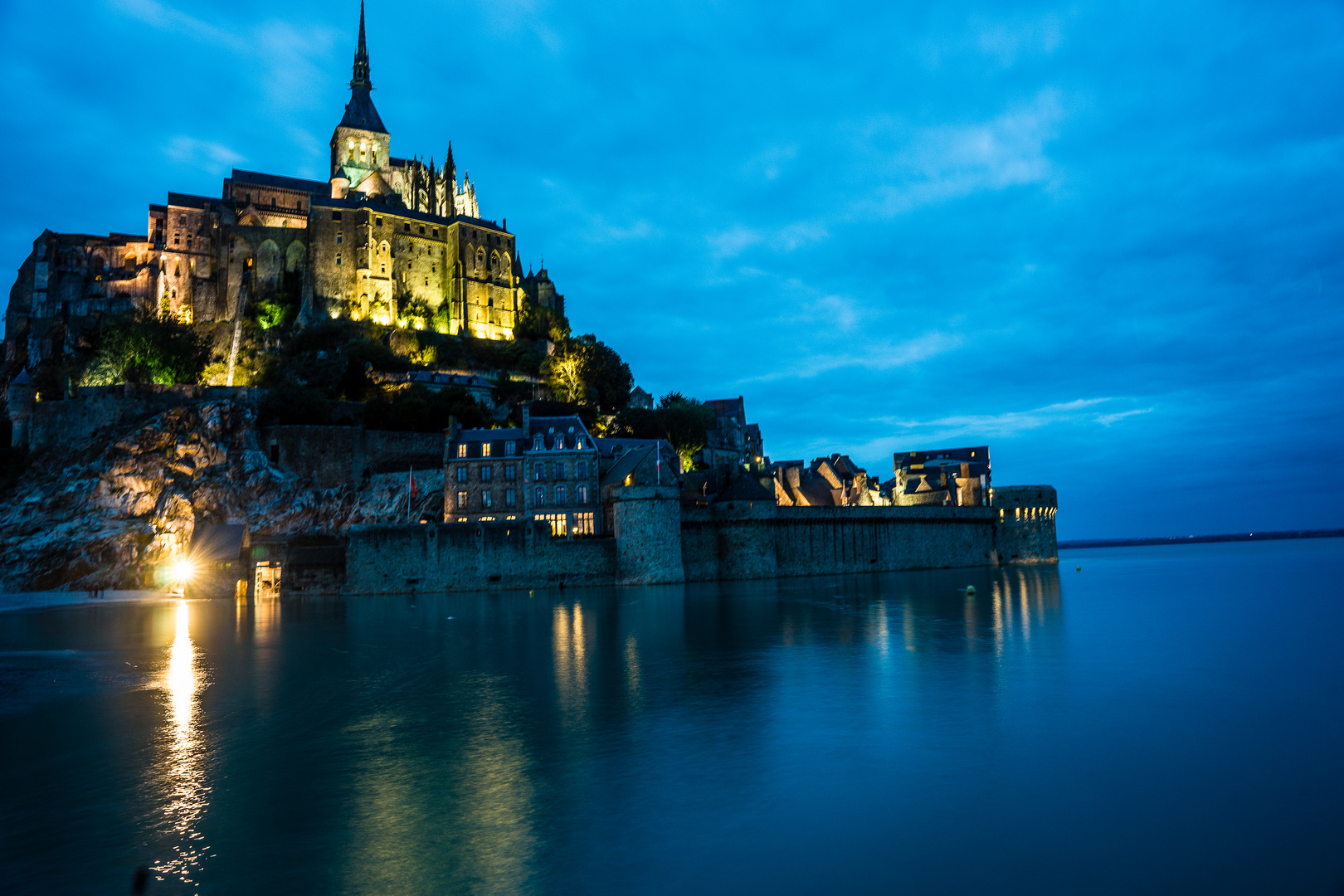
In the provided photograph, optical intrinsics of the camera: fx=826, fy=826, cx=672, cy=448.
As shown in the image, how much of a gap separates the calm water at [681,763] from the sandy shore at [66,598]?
58.3 ft

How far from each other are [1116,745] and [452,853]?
9033 mm

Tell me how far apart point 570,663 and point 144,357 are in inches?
2001

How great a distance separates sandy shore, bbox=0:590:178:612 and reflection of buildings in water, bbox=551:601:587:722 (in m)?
24.5

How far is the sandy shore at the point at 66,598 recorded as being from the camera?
122 ft

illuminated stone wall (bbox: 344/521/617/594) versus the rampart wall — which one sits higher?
the rampart wall

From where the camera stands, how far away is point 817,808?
29.4ft

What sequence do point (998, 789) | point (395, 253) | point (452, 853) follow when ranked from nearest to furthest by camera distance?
point (452, 853), point (998, 789), point (395, 253)

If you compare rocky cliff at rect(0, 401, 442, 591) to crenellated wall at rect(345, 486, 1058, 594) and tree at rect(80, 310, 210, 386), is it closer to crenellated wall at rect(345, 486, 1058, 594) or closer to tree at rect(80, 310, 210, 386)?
crenellated wall at rect(345, 486, 1058, 594)

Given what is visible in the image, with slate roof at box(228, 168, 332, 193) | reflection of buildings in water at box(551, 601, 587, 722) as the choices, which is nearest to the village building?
reflection of buildings in water at box(551, 601, 587, 722)

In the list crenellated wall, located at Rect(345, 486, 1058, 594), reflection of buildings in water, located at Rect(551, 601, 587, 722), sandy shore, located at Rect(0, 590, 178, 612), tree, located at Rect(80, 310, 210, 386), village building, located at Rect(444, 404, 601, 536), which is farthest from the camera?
tree, located at Rect(80, 310, 210, 386)

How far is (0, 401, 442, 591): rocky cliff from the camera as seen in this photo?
4275 centimetres

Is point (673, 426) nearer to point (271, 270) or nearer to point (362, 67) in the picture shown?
point (271, 270)

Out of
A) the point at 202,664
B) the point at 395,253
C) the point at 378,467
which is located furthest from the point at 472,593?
the point at 395,253

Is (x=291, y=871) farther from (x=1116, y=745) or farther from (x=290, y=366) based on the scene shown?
(x=290, y=366)
